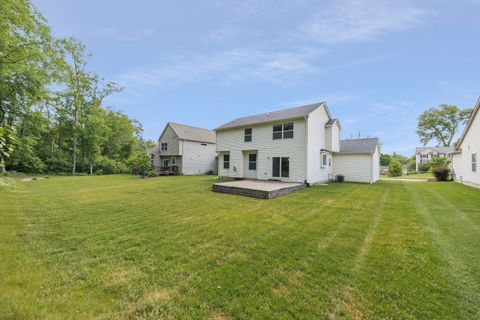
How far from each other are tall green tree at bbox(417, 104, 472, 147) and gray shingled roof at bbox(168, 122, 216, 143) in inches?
1754

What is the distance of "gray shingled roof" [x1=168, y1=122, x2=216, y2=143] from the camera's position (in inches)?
918

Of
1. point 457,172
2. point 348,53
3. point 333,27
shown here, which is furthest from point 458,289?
point 457,172

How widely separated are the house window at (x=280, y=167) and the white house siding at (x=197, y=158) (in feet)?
41.2

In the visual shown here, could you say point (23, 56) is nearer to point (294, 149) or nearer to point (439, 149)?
point (294, 149)

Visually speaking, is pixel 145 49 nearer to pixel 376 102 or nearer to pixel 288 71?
pixel 288 71

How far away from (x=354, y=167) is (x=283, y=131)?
760cm

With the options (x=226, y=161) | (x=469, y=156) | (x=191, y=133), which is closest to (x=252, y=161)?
(x=226, y=161)

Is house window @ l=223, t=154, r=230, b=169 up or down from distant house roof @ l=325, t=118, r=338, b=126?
down

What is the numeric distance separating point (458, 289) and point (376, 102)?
28.4 m

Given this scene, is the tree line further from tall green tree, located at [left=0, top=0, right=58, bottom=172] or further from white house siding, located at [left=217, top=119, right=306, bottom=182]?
white house siding, located at [left=217, top=119, right=306, bottom=182]

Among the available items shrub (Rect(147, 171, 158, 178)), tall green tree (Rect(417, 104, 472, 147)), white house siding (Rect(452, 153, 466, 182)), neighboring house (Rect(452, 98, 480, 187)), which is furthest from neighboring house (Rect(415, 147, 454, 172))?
shrub (Rect(147, 171, 158, 178))

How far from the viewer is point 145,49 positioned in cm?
1563

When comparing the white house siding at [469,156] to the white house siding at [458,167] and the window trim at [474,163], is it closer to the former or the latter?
the white house siding at [458,167]

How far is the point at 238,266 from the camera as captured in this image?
323cm
